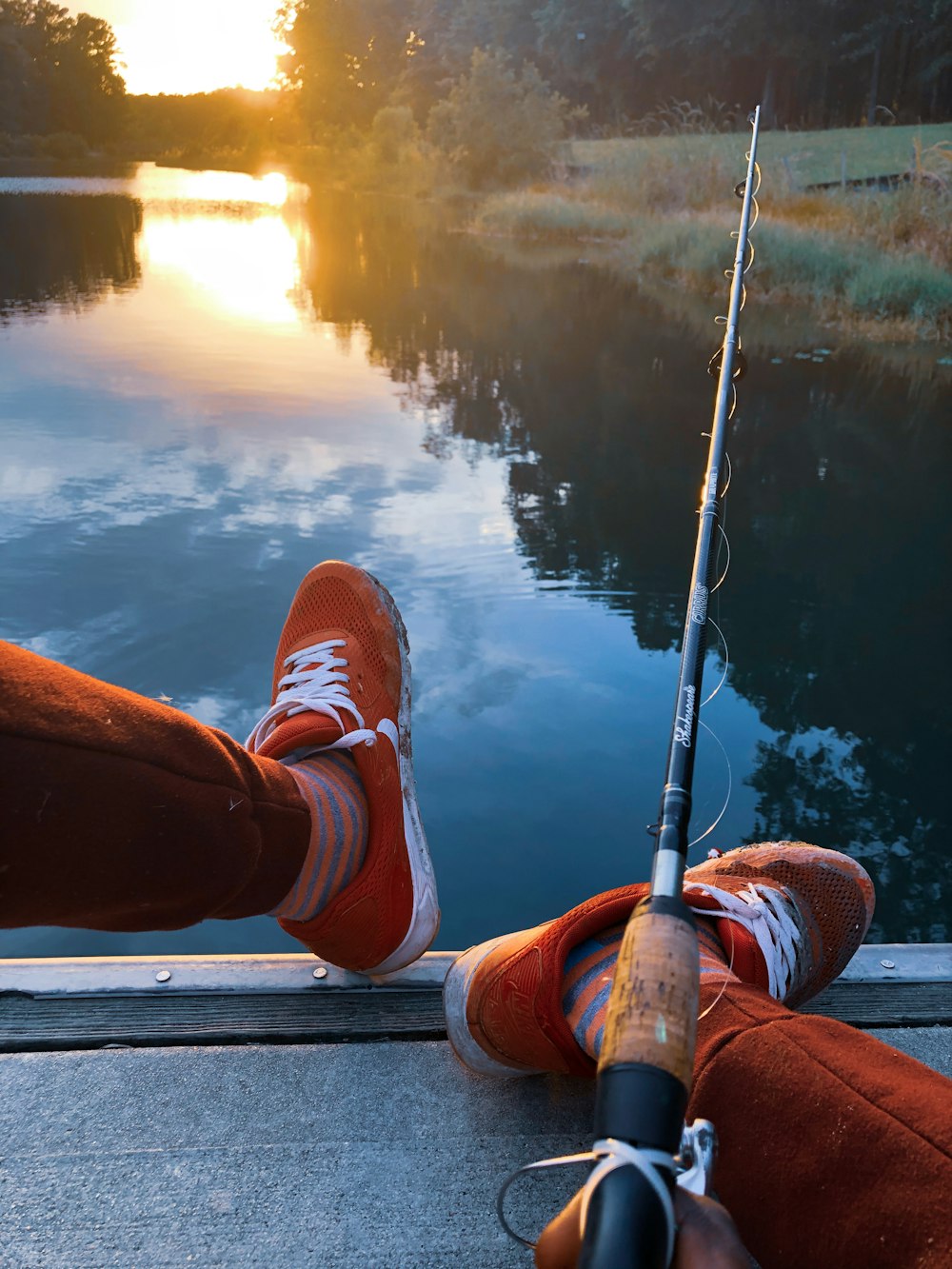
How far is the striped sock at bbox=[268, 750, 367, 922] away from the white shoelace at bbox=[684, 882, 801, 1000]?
329mm

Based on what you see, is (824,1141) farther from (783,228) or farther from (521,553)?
(783,228)

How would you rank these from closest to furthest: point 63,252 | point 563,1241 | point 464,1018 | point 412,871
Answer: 1. point 563,1241
2. point 464,1018
3. point 412,871
4. point 63,252

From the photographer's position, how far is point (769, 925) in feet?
2.92

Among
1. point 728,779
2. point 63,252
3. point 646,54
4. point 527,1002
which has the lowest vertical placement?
point 728,779

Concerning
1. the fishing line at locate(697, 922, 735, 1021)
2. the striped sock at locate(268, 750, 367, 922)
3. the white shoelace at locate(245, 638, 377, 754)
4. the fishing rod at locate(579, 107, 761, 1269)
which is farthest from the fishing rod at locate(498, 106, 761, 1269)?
the white shoelace at locate(245, 638, 377, 754)

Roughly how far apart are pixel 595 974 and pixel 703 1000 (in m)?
0.12

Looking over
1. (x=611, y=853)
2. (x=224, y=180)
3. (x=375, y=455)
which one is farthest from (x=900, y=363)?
(x=224, y=180)

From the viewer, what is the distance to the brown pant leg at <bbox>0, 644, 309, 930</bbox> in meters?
0.65

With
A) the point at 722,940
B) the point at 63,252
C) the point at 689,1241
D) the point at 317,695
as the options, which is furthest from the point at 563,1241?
the point at 63,252

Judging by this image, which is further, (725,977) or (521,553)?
(521,553)

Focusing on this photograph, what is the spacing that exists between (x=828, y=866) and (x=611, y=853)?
0.50 metres

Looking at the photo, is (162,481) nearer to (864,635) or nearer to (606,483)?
(606,483)

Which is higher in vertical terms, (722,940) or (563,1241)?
(563,1241)

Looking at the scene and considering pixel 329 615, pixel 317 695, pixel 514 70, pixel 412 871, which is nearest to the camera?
pixel 412 871
